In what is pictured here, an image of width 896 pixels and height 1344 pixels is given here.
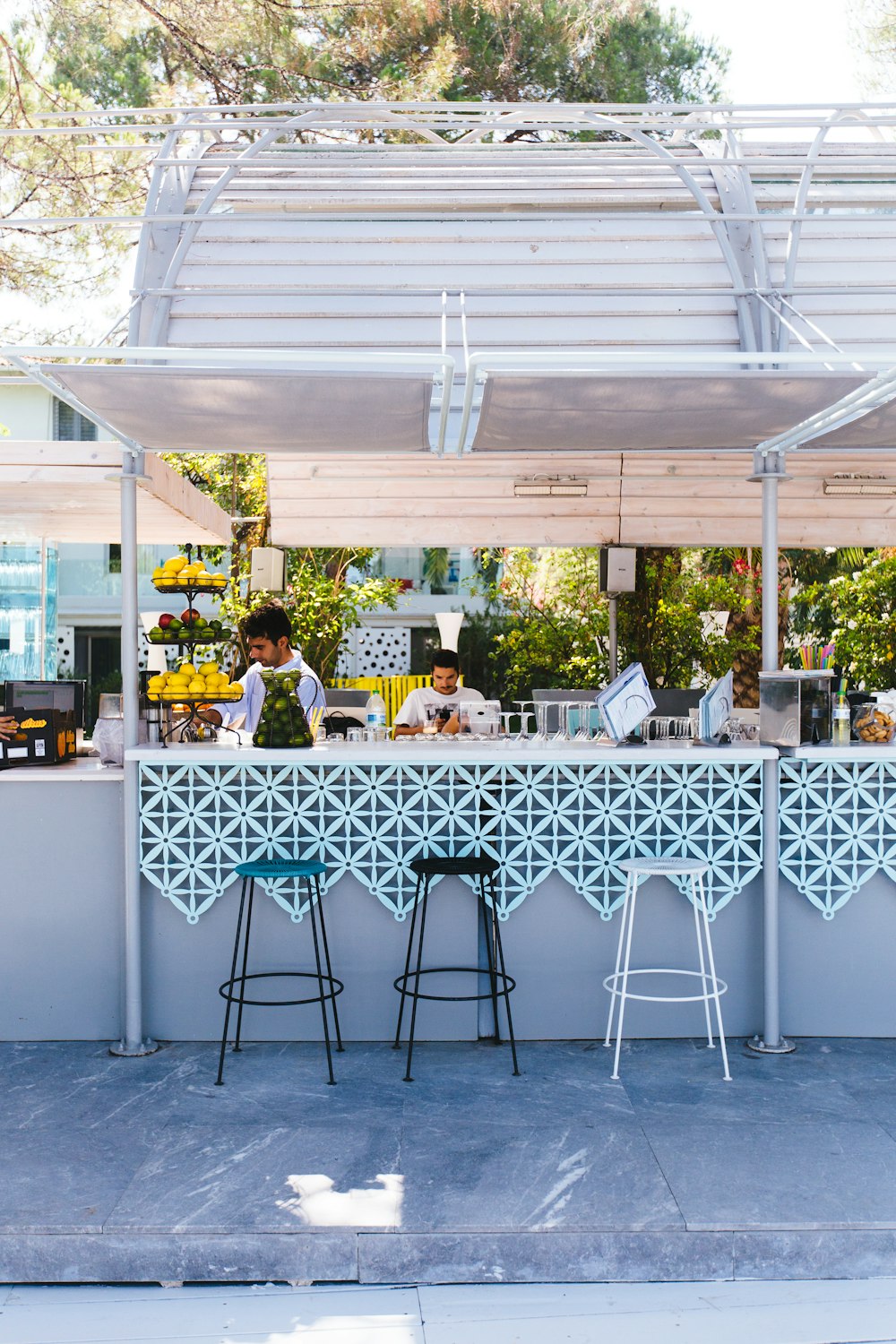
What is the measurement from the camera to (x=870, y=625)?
1128 cm

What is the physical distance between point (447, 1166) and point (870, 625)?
846 centimetres

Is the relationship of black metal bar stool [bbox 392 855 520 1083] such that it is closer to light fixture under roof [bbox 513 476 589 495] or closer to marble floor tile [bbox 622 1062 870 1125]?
marble floor tile [bbox 622 1062 870 1125]

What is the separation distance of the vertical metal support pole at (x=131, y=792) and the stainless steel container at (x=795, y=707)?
9.01 feet

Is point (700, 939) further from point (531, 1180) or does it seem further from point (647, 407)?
point (647, 407)

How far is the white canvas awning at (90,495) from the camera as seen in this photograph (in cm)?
566

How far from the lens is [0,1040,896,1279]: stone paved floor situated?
361cm

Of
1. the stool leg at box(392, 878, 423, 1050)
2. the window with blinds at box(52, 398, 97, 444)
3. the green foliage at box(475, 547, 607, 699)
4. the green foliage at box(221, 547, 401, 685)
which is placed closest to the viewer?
the stool leg at box(392, 878, 423, 1050)

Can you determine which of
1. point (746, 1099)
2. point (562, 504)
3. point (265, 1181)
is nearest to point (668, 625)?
point (562, 504)

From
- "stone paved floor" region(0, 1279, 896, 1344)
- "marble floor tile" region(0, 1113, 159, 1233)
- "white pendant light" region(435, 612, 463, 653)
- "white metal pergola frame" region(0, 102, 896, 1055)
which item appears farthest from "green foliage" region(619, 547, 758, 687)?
"stone paved floor" region(0, 1279, 896, 1344)

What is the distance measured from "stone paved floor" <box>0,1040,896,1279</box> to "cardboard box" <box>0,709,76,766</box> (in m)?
1.25

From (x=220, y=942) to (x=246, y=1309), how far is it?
2.03m

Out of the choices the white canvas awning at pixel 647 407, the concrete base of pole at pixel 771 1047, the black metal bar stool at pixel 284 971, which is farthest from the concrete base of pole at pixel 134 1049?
the white canvas awning at pixel 647 407

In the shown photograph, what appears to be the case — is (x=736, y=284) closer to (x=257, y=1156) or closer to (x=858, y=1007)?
(x=858, y=1007)

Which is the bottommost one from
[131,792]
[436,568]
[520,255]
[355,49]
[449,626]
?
[131,792]
